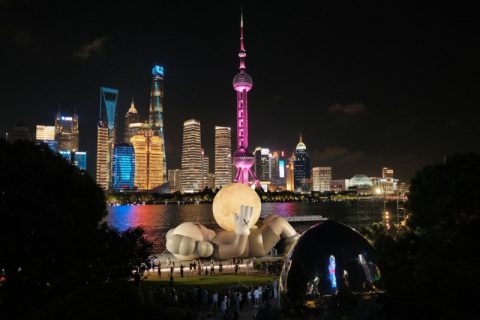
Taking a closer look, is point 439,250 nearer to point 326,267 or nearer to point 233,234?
point 326,267

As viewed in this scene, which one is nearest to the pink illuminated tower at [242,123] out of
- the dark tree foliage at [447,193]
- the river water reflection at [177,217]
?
the river water reflection at [177,217]

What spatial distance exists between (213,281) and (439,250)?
12.5 meters

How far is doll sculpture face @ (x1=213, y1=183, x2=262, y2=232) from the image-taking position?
30016mm

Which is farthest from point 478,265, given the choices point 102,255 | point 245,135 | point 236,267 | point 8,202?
point 245,135

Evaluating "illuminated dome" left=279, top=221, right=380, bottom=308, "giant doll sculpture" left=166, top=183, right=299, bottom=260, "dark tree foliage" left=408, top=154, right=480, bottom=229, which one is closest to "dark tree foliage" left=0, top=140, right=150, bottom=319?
"illuminated dome" left=279, top=221, right=380, bottom=308

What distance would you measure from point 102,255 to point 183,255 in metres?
18.3

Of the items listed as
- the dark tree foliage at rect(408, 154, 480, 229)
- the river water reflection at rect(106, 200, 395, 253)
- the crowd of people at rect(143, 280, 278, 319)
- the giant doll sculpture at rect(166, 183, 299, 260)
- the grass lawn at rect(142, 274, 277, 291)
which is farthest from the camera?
the river water reflection at rect(106, 200, 395, 253)

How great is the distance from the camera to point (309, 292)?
1129cm

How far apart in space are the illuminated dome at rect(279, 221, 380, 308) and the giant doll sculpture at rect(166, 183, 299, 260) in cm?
1534

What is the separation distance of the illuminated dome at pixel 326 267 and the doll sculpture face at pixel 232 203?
17.4m

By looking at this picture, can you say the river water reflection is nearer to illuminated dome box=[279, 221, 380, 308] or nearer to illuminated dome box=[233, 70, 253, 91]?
illuminated dome box=[279, 221, 380, 308]

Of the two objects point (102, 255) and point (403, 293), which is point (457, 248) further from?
point (102, 255)

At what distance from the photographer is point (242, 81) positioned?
→ 11994 centimetres

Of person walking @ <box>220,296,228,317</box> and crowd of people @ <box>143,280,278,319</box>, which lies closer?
person walking @ <box>220,296,228,317</box>
